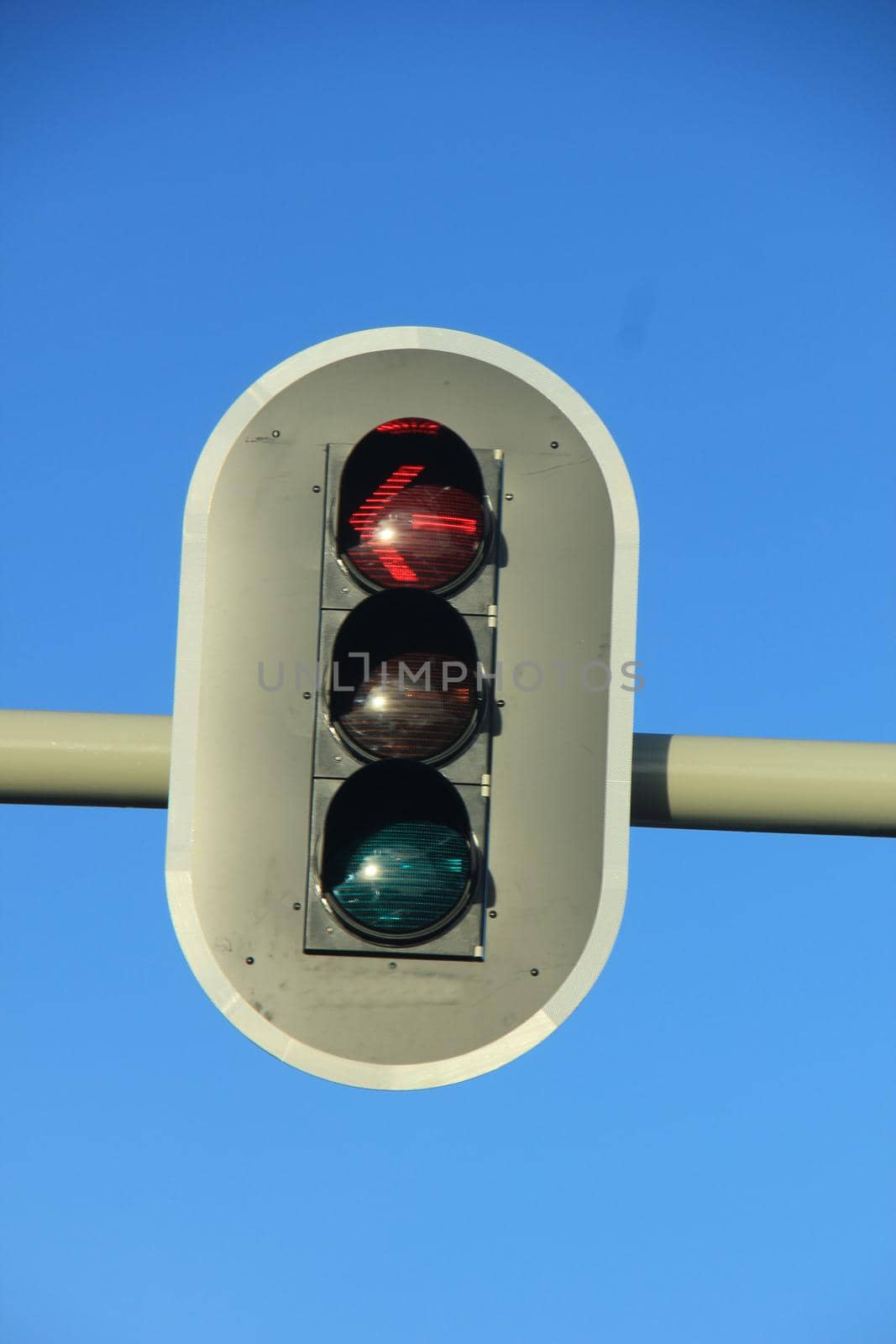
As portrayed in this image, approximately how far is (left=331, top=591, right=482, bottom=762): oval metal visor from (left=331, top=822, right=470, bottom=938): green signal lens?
17 centimetres

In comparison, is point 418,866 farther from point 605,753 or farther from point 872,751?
point 872,751

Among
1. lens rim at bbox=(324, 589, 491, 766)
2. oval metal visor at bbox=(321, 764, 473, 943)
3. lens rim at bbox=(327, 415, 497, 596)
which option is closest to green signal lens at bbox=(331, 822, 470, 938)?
oval metal visor at bbox=(321, 764, 473, 943)

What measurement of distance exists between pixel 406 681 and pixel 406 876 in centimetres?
42

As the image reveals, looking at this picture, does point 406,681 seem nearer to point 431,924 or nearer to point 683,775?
point 431,924

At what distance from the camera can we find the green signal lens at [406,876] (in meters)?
3.59

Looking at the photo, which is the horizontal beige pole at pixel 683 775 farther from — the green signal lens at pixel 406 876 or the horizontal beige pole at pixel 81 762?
the green signal lens at pixel 406 876

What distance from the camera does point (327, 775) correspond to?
379 centimetres

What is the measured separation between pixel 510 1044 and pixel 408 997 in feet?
0.86

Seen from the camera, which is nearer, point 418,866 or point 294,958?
point 418,866

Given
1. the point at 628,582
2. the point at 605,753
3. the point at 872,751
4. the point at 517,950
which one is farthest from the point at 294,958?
the point at 872,751

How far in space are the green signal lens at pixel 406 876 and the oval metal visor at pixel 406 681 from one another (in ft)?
0.57

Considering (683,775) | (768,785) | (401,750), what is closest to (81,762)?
(401,750)

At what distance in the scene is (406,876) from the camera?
11.9 feet

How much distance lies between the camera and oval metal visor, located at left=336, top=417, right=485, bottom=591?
372cm
